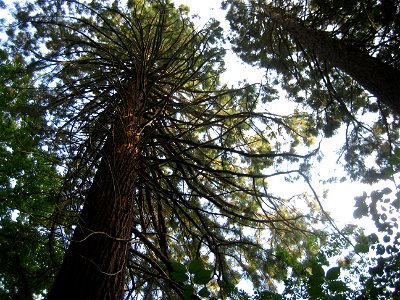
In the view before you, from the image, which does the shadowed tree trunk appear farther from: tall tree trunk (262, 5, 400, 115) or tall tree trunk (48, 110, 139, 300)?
tall tree trunk (262, 5, 400, 115)

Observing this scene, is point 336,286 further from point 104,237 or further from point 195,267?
point 104,237

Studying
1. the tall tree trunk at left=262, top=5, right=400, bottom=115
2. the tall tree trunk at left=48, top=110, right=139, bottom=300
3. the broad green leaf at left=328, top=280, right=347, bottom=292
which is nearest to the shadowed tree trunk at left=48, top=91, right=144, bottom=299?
the tall tree trunk at left=48, top=110, right=139, bottom=300

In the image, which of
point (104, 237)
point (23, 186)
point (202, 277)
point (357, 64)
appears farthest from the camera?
point (23, 186)

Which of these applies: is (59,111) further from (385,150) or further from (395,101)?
(385,150)

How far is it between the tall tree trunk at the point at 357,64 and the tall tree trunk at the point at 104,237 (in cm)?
317

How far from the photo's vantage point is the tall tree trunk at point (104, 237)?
7.30ft

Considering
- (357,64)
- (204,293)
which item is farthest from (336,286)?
(357,64)

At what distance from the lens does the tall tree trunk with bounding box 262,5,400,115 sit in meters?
4.20

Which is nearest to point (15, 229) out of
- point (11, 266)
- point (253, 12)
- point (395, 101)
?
point (11, 266)

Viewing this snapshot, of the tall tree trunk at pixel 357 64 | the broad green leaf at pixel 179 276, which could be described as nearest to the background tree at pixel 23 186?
the broad green leaf at pixel 179 276

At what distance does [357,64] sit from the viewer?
4.82m

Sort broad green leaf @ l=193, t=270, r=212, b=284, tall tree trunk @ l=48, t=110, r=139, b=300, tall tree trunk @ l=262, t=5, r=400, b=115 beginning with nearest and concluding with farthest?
broad green leaf @ l=193, t=270, r=212, b=284
tall tree trunk @ l=48, t=110, r=139, b=300
tall tree trunk @ l=262, t=5, r=400, b=115

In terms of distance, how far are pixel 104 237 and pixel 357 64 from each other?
423 centimetres

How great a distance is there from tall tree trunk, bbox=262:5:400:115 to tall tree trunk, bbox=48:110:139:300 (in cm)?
317
